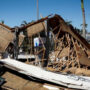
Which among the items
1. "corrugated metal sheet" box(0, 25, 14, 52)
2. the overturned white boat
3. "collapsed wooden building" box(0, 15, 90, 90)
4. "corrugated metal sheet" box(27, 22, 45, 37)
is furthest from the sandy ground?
"corrugated metal sheet" box(27, 22, 45, 37)

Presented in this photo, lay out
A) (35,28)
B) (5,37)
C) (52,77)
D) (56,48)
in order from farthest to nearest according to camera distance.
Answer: (56,48)
(35,28)
(5,37)
(52,77)

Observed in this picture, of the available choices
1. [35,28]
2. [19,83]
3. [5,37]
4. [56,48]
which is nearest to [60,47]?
[56,48]

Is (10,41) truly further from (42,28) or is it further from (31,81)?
(31,81)

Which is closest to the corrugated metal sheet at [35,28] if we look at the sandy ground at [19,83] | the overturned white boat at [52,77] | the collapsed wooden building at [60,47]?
the collapsed wooden building at [60,47]

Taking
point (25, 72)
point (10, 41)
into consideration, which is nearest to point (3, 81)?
point (25, 72)

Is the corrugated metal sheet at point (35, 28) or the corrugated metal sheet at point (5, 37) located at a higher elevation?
the corrugated metal sheet at point (35, 28)

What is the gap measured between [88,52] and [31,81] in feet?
16.3

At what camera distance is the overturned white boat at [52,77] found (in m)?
4.82

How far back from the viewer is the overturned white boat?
15.8ft

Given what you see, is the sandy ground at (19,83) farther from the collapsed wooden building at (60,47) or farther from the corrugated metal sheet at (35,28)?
the corrugated metal sheet at (35,28)

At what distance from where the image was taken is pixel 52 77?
5254 mm

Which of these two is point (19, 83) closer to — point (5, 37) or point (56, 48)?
point (5, 37)

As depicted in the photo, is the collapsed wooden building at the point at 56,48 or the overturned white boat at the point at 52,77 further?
the collapsed wooden building at the point at 56,48

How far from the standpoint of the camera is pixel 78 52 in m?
8.64
